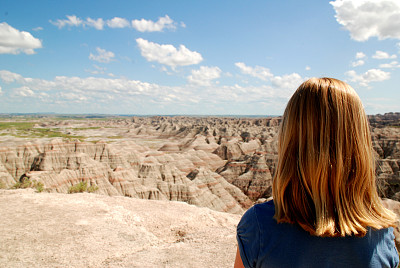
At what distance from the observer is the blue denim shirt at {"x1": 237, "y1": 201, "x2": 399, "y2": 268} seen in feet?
4.20

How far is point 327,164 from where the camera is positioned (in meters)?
1.35

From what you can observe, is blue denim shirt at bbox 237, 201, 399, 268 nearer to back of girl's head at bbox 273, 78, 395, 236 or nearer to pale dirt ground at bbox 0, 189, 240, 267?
back of girl's head at bbox 273, 78, 395, 236

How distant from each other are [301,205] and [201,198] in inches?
1039

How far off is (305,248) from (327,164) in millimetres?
449

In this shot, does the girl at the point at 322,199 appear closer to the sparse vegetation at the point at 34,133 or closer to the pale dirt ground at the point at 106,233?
the pale dirt ground at the point at 106,233

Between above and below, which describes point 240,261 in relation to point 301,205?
below

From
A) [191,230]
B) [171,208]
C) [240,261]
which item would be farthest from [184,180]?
[240,261]

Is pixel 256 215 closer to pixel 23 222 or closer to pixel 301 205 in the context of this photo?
pixel 301 205

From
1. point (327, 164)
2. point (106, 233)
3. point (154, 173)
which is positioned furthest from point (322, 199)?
point (154, 173)

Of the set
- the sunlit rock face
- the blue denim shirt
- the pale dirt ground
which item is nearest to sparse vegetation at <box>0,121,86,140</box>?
the sunlit rock face

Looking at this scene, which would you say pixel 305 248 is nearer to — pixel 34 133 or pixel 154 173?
pixel 154 173

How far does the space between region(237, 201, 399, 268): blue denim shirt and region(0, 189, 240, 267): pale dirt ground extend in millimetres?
7772

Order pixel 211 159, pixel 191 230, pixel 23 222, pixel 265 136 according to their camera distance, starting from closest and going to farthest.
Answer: pixel 23 222, pixel 191 230, pixel 211 159, pixel 265 136

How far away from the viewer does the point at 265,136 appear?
238 ft
